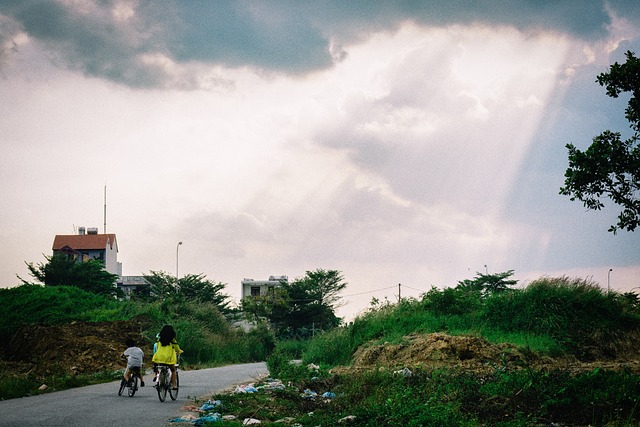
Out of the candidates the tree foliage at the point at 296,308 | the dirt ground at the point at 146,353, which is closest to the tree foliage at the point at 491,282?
the tree foliage at the point at 296,308

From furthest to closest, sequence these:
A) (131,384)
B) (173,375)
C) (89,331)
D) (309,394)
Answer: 1. (89,331)
2. (131,384)
3. (173,375)
4. (309,394)

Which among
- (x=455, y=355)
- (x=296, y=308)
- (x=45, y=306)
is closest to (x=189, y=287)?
(x=296, y=308)

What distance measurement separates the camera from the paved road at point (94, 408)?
1297 cm

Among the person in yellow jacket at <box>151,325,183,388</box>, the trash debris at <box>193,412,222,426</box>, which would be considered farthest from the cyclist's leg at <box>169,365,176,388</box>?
the trash debris at <box>193,412,222,426</box>

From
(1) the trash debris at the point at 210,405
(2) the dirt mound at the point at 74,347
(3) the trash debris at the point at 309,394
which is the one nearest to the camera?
(1) the trash debris at the point at 210,405

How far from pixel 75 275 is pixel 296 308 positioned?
2574cm

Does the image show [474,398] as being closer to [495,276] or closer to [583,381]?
[583,381]

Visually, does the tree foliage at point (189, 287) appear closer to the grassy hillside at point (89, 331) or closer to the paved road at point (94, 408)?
the grassy hillside at point (89, 331)

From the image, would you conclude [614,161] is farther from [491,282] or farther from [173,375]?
[491,282]

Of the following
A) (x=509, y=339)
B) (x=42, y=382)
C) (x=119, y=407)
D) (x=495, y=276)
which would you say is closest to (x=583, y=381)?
(x=119, y=407)

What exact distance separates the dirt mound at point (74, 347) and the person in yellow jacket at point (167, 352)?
1418cm

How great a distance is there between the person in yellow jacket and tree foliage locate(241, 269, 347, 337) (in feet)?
193

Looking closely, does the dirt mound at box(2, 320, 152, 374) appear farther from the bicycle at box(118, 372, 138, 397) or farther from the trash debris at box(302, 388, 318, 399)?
the trash debris at box(302, 388, 318, 399)

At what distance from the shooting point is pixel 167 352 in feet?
59.0
